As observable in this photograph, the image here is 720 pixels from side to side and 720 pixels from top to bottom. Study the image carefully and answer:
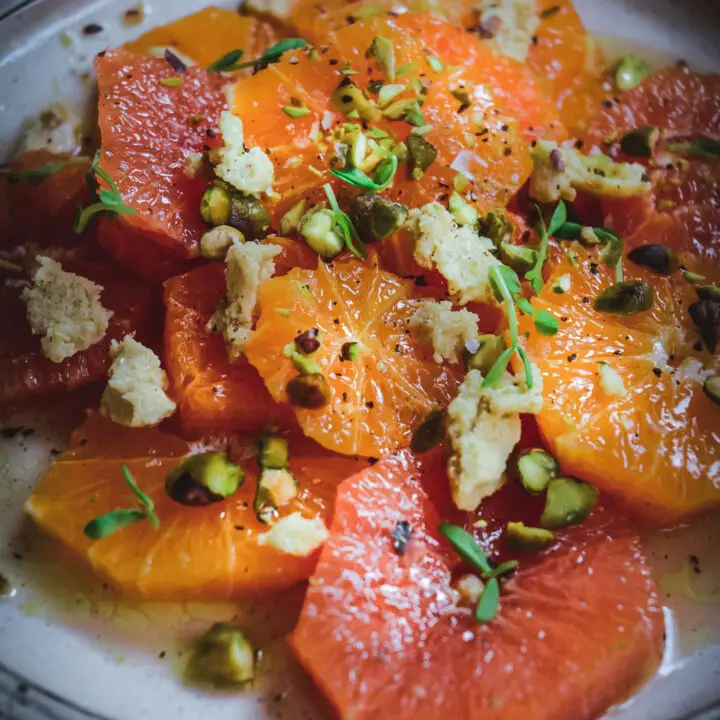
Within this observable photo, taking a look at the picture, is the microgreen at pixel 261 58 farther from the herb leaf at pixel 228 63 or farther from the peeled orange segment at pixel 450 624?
the peeled orange segment at pixel 450 624

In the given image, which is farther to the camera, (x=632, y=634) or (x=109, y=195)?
(x=109, y=195)

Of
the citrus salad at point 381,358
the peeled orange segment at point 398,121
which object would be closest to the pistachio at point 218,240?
the citrus salad at point 381,358

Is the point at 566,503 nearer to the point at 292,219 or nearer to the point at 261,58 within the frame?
the point at 292,219

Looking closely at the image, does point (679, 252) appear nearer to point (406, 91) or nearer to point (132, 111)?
point (406, 91)

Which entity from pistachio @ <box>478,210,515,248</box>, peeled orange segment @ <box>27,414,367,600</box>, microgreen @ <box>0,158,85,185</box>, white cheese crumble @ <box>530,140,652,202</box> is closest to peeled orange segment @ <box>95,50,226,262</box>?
microgreen @ <box>0,158,85,185</box>

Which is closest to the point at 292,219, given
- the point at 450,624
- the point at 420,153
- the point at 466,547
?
the point at 420,153

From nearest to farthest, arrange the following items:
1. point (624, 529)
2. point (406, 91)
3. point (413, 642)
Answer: point (413, 642)
point (624, 529)
point (406, 91)

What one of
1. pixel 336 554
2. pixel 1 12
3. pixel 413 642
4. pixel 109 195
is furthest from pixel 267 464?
pixel 1 12
